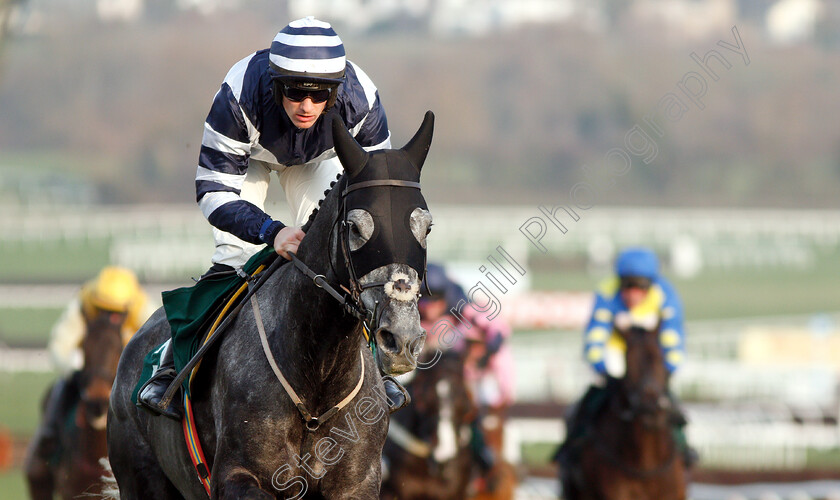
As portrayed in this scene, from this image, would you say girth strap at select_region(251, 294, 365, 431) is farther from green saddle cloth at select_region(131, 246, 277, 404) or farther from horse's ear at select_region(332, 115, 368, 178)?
horse's ear at select_region(332, 115, 368, 178)

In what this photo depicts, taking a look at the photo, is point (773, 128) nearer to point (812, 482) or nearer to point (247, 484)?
point (812, 482)

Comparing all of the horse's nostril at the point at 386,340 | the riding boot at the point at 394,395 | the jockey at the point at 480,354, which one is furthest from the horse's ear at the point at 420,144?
the jockey at the point at 480,354

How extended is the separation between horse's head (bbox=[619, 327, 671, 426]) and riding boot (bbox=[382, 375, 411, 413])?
2.69m

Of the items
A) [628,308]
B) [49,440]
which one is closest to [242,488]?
[628,308]

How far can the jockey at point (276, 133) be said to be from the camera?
3.20m

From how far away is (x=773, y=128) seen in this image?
93.1 ft

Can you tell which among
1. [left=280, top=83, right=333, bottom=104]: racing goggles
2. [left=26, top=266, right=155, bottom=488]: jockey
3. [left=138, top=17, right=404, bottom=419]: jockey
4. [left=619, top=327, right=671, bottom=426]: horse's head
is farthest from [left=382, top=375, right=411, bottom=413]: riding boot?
[left=26, top=266, right=155, bottom=488]: jockey

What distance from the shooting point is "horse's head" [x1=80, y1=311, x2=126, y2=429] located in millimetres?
6324

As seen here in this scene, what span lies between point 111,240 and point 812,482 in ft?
59.5

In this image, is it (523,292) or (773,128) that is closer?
(523,292)

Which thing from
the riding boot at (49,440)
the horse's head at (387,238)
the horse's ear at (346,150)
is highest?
the horse's ear at (346,150)

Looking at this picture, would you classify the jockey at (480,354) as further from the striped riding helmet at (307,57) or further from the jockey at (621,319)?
the striped riding helmet at (307,57)

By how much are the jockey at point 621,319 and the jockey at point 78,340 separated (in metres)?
2.58

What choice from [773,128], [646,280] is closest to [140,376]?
[646,280]
